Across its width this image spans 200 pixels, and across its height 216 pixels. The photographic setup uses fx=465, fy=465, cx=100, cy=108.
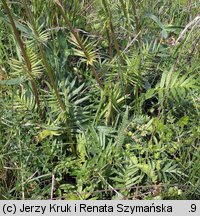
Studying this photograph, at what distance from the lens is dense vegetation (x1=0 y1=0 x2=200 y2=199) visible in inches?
60.1

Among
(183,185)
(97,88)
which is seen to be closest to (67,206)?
(183,185)

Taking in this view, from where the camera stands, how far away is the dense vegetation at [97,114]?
1.53m

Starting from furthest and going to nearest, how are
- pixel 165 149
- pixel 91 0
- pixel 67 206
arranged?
pixel 91 0 → pixel 165 149 → pixel 67 206

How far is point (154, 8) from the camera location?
2.11m

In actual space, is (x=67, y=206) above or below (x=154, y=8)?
below

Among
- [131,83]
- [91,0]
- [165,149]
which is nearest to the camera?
[165,149]

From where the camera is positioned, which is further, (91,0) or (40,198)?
(91,0)

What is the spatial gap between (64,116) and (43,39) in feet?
0.91

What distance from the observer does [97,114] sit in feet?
5.42

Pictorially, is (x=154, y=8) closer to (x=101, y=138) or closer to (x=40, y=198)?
(x=101, y=138)

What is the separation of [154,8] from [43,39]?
2.57 feet

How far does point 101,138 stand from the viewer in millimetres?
1602

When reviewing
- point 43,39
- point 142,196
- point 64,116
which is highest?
point 43,39

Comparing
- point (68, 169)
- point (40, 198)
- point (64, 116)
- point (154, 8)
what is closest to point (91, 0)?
point (154, 8)
